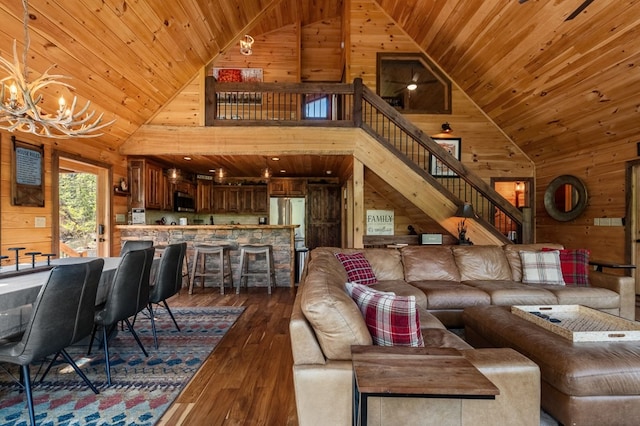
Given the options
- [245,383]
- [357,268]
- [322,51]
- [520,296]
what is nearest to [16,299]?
[245,383]

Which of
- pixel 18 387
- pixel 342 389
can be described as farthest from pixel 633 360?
pixel 18 387

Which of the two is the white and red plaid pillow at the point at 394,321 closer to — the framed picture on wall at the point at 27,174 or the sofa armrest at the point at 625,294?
the sofa armrest at the point at 625,294

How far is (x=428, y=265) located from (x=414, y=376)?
283 centimetres

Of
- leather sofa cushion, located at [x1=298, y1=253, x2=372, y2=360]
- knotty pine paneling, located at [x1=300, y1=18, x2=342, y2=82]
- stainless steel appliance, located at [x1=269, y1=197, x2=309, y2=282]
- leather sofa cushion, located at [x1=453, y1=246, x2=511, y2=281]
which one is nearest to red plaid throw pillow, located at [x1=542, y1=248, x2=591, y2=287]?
leather sofa cushion, located at [x1=453, y1=246, x2=511, y2=281]

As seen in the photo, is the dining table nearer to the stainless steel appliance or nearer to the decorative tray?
the decorative tray

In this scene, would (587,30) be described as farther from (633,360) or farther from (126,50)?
(126,50)

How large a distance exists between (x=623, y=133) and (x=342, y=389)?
18.9 ft

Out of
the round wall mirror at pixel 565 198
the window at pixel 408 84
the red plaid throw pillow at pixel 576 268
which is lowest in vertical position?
the red plaid throw pillow at pixel 576 268

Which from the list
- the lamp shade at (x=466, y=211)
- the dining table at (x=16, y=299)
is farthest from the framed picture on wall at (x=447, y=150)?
the dining table at (x=16, y=299)

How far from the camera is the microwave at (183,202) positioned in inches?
276

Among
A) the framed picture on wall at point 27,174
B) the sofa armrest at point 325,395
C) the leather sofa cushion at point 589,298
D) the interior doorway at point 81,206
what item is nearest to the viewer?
the sofa armrest at point 325,395

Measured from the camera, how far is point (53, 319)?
1.81 metres

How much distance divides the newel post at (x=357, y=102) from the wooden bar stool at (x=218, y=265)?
3.00 metres

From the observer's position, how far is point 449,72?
660 centimetres
